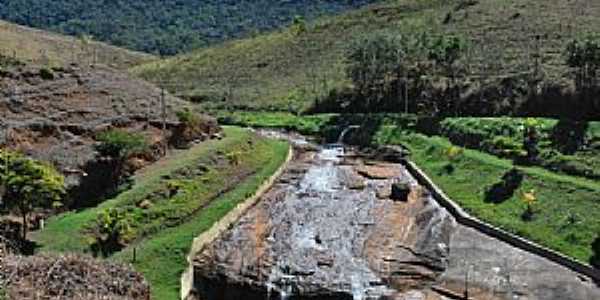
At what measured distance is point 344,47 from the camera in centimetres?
10712

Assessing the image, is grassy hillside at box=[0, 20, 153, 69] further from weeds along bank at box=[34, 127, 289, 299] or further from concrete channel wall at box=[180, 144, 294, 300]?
concrete channel wall at box=[180, 144, 294, 300]

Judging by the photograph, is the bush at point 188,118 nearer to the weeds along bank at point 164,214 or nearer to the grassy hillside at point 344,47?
the weeds along bank at point 164,214

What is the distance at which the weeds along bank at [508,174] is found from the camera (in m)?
40.8

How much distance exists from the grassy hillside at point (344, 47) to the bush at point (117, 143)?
36014 millimetres

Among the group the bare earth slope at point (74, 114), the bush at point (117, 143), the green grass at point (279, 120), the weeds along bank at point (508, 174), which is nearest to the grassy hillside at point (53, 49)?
the green grass at point (279, 120)

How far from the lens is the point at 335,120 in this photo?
75.9 metres

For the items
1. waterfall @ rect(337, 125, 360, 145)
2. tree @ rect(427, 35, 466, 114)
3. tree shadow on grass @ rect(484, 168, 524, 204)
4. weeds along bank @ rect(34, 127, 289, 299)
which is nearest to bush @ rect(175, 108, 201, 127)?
weeds along bank @ rect(34, 127, 289, 299)

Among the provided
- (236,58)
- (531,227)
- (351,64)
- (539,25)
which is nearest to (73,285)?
(531,227)

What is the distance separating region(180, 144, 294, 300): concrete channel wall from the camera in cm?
3647

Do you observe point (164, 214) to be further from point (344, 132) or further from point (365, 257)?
point (344, 132)

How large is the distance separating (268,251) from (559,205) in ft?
50.9

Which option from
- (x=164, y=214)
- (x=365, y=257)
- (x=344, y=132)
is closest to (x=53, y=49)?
(x=344, y=132)

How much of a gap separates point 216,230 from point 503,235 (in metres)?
14.4

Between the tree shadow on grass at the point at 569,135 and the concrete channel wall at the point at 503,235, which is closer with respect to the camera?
the concrete channel wall at the point at 503,235
